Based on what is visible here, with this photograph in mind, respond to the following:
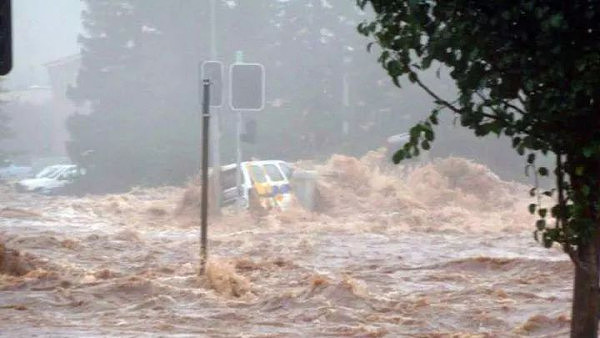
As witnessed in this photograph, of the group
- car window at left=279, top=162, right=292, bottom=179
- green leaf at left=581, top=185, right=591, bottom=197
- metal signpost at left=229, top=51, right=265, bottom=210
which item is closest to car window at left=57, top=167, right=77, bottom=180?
car window at left=279, top=162, right=292, bottom=179

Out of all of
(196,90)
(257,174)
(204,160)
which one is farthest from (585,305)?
(196,90)

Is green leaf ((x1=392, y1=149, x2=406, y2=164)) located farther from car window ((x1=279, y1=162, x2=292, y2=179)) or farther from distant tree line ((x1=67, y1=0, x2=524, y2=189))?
distant tree line ((x1=67, y1=0, x2=524, y2=189))

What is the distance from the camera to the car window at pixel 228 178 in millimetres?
32719

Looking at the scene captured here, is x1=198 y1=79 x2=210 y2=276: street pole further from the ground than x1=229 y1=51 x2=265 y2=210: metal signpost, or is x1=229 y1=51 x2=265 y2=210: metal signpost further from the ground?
x1=229 y1=51 x2=265 y2=210: metal signpost

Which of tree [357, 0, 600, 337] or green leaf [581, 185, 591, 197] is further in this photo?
green leaf [581, 185, 591, 197]

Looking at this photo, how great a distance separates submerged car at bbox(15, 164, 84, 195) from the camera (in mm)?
50812

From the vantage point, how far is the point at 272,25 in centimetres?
5666

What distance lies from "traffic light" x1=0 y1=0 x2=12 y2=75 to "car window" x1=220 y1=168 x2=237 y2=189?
26894mm

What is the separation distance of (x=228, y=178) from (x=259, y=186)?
A: 1.47 m

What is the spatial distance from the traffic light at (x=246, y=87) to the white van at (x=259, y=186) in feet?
19.3

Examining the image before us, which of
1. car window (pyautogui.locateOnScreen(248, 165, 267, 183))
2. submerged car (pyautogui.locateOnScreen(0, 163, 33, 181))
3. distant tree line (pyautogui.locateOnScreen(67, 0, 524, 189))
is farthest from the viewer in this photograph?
submerged car (pyautogui.locateOnScreen(0, 163, 33, 181))

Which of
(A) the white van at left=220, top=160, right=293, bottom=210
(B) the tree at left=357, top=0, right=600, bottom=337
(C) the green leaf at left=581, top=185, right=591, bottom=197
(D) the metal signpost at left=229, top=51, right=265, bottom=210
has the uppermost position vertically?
(D) the metal signpost at left=229, top=51, right=265, bottom=210

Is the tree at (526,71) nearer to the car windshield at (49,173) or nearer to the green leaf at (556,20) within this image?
the green leaf at (556,20)

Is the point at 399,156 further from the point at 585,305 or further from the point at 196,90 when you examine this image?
the point at 196,90
